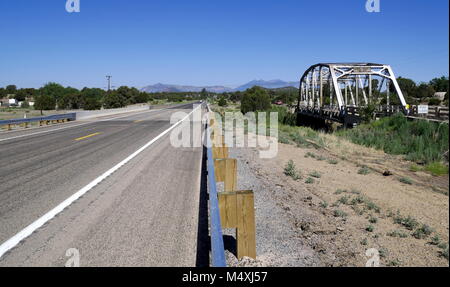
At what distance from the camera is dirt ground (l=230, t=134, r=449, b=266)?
5.58 m

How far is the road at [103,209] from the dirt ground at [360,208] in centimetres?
153

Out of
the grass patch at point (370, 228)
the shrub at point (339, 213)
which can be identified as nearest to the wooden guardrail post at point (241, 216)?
the grass patch at point (370, 228)

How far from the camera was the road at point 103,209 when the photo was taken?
4.63 metres

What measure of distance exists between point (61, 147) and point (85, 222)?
943cm

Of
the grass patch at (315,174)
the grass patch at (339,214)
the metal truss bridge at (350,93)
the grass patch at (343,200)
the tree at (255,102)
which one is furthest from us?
the tree at (255,102)

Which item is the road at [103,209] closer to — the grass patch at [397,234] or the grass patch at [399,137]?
the grass patch at [397,234]

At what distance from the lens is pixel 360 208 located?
7973 millimetres

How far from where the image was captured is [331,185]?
33.8 ft

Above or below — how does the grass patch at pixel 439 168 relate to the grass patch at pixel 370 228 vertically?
above

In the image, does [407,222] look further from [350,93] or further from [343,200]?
[350,93]

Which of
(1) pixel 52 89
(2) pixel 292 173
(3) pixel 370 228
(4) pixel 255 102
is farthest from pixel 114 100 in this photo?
(3) pixel 370 228

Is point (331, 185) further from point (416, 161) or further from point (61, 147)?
point (61, 147)

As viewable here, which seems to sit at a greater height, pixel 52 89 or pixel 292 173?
pixel 52 89

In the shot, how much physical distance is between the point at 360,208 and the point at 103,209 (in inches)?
198
